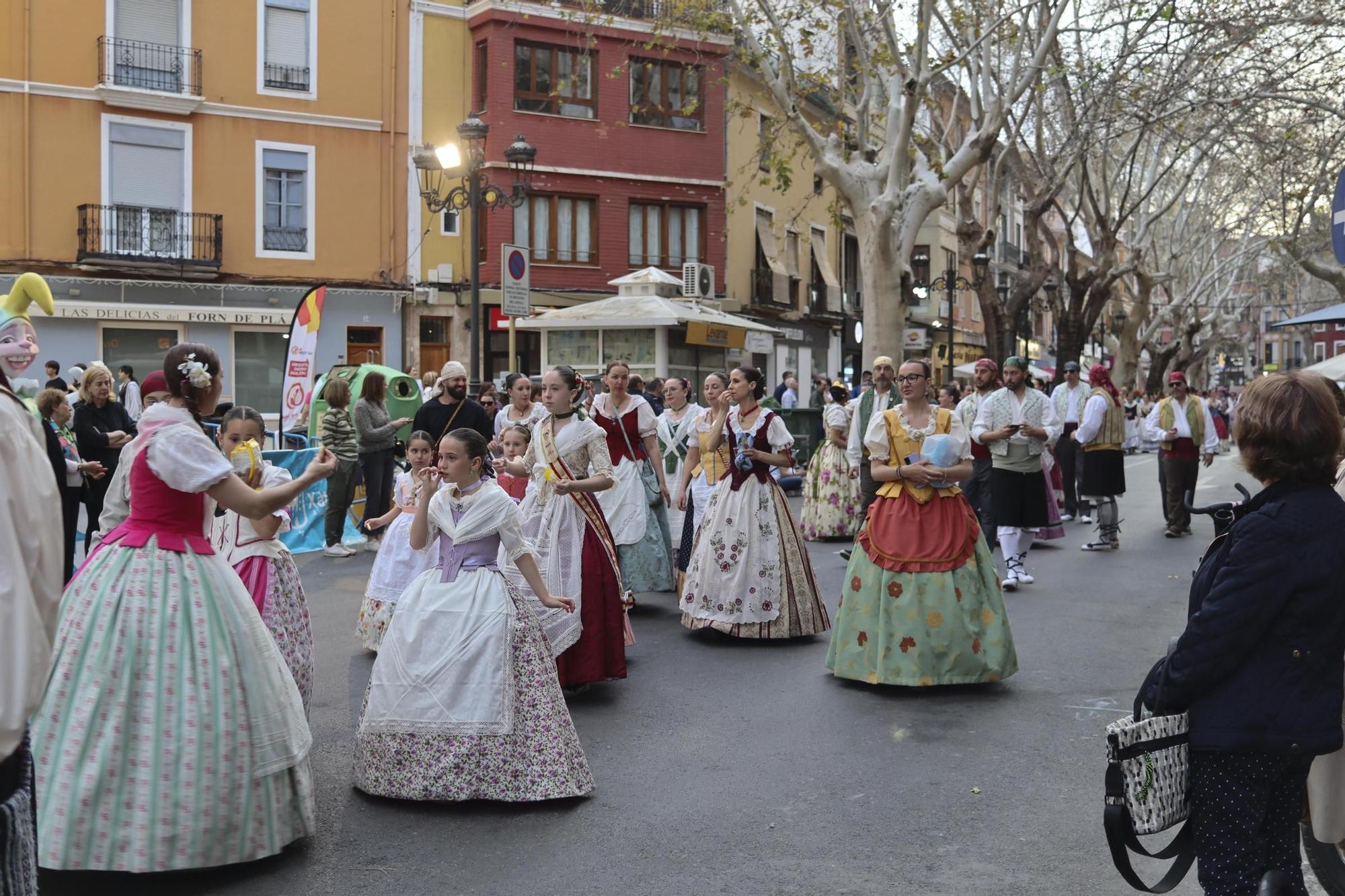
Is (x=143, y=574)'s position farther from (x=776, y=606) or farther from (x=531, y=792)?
(x=776, y=606)

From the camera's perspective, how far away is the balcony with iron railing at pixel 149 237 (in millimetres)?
25797

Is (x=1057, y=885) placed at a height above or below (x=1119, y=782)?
below

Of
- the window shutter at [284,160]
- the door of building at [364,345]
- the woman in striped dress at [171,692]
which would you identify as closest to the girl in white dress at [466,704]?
the woman in striped dress at [171,692]

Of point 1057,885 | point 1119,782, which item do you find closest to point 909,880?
point 1057,885

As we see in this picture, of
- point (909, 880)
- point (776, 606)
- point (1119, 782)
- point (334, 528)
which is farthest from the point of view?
point (334, 528)

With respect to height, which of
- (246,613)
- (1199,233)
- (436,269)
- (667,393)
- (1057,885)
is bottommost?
(1057,885)

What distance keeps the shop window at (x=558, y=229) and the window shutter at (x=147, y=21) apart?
8049mm

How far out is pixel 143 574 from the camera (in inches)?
173

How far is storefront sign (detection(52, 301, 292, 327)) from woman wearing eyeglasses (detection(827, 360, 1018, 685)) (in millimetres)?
21638

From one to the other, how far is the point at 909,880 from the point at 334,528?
10.2 m

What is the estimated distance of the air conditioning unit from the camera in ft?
103

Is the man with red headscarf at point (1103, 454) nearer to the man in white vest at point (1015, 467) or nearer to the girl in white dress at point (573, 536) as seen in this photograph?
the man in white vest at point (1015, 467)

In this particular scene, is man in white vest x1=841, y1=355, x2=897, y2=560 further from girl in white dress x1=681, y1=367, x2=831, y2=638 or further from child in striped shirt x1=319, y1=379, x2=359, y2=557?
child in striped shirt x1=319, y1=379, x2=359, y2=557

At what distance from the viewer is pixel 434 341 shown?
29.8m
